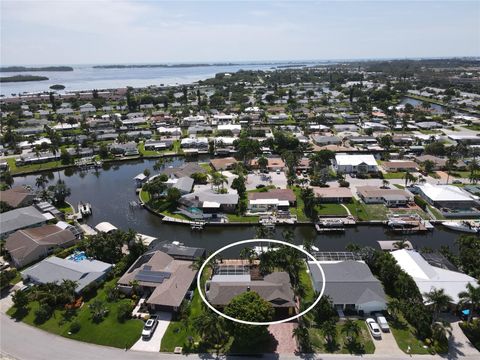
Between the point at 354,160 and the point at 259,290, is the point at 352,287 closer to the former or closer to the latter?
the point at 259,290

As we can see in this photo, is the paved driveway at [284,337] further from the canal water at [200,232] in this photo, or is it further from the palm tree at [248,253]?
the canal water at [200,232]

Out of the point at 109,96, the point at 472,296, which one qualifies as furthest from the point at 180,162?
the point at 109,96

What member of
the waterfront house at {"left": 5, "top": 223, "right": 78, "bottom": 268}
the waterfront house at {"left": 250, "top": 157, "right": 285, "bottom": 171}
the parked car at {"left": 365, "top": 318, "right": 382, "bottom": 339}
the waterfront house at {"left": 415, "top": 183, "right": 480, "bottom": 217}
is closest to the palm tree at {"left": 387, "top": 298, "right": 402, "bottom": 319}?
the parked car at {"left": 365, "top": 318, "right": 382, "bottom": 339}

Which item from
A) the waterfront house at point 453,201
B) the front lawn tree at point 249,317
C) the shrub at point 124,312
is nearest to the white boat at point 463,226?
the waterfront house at point 453,201

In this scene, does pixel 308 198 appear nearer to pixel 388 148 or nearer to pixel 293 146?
pixel 293 146

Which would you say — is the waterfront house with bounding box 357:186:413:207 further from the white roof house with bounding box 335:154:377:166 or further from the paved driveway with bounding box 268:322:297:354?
the paved driveway with bounding box 268:322:297:354
